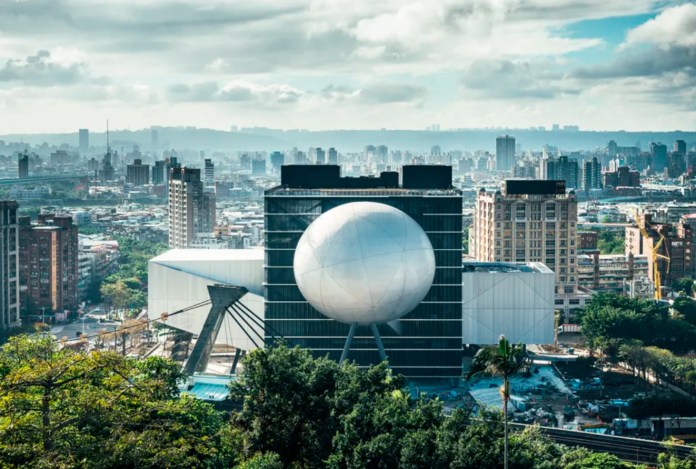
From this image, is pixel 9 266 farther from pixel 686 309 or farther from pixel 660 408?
pixel 686 309

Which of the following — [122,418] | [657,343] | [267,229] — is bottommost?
[657,343]

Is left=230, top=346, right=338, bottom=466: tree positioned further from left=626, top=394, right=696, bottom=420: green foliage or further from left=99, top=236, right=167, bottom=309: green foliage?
left=99, top=236, right=167, bottom=309: green foliage

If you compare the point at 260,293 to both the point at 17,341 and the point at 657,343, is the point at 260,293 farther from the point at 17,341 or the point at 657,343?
the point at 657,343

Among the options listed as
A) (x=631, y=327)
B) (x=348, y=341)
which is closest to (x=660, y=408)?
(x=348, y=341)

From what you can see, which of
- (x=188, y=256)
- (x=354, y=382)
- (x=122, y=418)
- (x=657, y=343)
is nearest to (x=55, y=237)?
(x=188, y=256)

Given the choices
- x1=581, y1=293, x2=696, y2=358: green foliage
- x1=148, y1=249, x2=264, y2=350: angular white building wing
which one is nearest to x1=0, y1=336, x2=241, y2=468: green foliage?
x1=148, y1=249, x2=264, y2=350: angular white building wing

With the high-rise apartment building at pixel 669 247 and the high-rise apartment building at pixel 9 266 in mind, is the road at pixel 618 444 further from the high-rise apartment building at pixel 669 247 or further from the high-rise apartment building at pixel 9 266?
the high-rise apartment building at pixel 669 247
